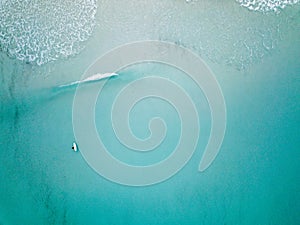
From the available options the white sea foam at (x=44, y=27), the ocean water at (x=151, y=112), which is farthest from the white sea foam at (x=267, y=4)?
the white sea foam at (x=44, y=27)

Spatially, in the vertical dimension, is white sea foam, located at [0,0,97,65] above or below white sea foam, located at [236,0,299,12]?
below

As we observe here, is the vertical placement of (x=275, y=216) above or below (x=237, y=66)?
below

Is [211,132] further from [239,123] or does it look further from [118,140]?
[118,140]

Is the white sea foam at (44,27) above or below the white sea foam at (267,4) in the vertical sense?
below

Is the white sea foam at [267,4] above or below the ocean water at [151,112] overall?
above

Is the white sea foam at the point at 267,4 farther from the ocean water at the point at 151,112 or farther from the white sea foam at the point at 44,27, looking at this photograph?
the white sea foam at the point at 44,27

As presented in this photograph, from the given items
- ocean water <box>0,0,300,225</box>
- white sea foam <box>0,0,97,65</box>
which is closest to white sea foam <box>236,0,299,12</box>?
ocean water <box>0,0,300,225</box>

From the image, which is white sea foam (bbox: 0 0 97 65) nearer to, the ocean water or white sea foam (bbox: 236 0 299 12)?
the ocean water

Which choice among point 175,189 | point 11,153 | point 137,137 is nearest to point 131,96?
point 137,137
